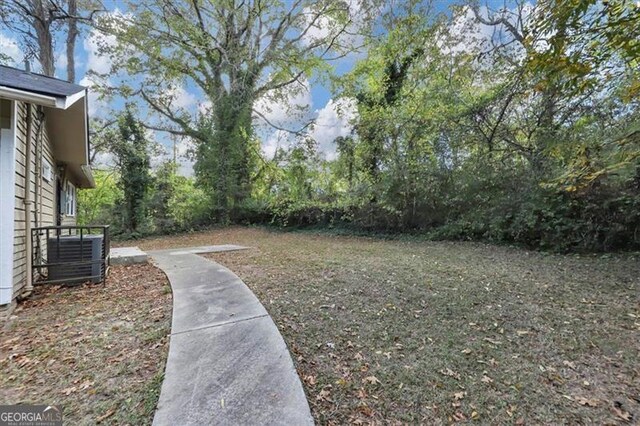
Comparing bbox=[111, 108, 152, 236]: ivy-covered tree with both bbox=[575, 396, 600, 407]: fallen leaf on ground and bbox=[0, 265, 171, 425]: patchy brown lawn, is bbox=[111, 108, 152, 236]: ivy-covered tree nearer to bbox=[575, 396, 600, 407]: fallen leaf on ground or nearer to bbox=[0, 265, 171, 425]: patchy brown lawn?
bbox=[0, 265, 171, 425]: patchy brown lawn

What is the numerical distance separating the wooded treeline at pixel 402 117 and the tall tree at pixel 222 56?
0.24ft

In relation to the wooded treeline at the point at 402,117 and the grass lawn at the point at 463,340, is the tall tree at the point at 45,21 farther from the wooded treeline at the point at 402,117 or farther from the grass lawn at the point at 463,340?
the grass lawn at the point at 463,340

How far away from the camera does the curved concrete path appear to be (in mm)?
1768

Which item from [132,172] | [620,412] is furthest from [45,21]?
[620,412]

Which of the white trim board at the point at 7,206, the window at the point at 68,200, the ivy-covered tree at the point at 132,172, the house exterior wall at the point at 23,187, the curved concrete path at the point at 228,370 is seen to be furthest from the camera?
the ivy-covered tree at the point at 132,172

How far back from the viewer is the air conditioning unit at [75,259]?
14.2 ft

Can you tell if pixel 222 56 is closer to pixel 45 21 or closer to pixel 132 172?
pixel 45 21

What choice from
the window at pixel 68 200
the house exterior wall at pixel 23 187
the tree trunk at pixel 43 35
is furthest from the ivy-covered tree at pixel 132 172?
the house exterior wall at pixel 23 187

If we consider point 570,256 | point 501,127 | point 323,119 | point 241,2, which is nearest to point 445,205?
point 501,127

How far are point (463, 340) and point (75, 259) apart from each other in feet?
17.1

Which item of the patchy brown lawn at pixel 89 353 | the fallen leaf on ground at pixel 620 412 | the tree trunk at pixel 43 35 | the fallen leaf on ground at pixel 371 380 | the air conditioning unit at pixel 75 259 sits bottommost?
the fallen leaf on ground at pixel 620 412

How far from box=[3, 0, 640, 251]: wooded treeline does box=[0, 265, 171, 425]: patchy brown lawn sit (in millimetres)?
4731

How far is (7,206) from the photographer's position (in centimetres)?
343

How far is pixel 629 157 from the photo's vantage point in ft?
13.8
